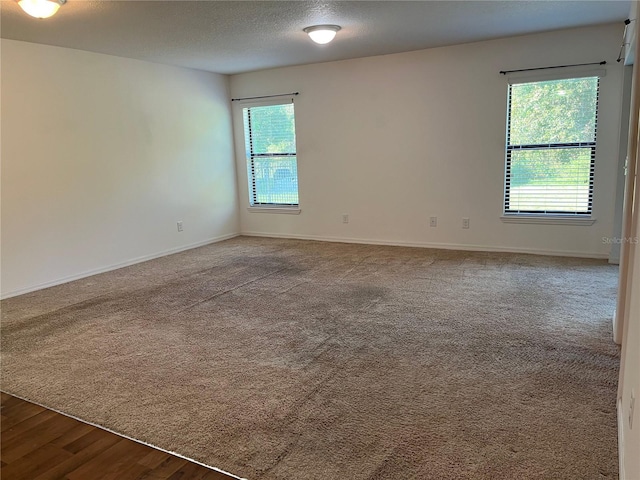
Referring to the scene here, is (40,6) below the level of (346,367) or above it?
above

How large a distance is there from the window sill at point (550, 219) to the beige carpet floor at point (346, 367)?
1.64 feet

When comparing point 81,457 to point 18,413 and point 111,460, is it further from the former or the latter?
point 18,413

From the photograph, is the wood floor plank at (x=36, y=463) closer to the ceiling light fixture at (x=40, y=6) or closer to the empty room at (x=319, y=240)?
the empty room at (x=319, y=240)

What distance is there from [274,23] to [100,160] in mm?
2618

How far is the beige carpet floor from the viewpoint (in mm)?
1954

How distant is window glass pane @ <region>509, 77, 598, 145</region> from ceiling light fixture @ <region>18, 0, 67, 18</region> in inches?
179

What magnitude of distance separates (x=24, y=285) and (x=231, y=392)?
326 centimetres

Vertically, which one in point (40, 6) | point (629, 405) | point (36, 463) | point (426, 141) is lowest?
point (36, 463)

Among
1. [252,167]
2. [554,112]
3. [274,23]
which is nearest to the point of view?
[274,23]

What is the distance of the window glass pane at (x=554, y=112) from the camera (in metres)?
4.82

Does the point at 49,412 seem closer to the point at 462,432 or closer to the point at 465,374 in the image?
the point at 462,432

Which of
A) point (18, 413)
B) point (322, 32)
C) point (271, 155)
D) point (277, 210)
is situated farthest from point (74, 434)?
point (271, 155)

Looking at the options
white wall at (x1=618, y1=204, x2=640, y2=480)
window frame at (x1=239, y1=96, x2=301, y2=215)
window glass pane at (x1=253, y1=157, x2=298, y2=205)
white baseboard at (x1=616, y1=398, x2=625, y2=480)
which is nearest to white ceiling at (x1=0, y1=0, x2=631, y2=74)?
window frame at (x1=239, y1=96, x2=301, y2=215)

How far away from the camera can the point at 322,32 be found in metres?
4.27
